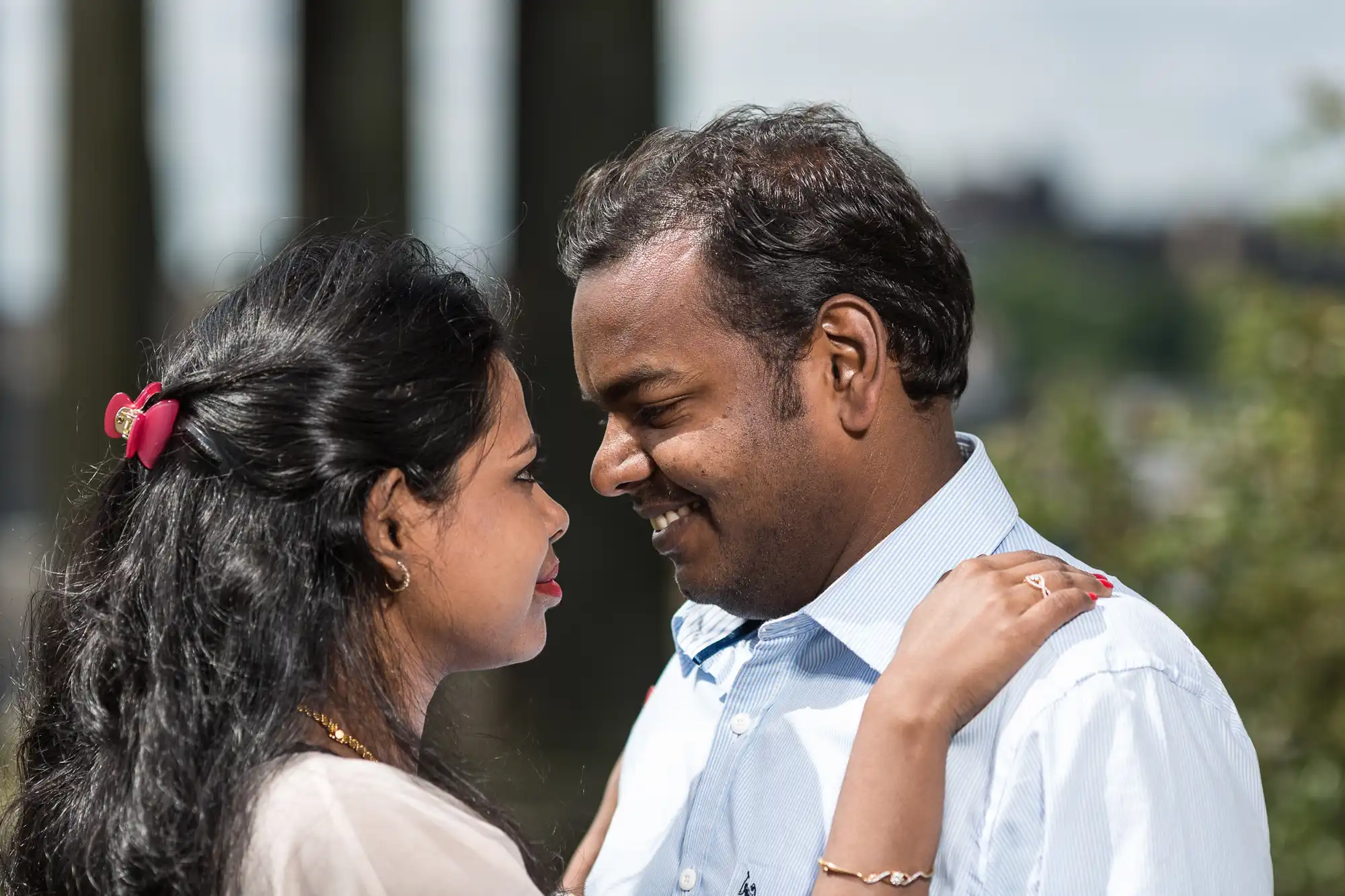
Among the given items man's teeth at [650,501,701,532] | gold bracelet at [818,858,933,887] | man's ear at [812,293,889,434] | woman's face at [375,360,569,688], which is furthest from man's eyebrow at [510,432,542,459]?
gold bracelet at [818,858,933,887]

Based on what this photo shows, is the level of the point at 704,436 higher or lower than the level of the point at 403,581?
higher

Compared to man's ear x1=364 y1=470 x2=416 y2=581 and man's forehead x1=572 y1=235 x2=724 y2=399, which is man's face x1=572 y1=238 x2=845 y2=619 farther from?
man's ear x1=364 y1=470 x2=416 y2=581

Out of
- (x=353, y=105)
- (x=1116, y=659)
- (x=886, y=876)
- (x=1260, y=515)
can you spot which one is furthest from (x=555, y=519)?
(x=353, y=105)

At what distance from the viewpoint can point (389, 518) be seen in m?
1.97

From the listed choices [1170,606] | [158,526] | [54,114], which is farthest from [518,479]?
[54,114]

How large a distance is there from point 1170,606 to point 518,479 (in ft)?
9.85

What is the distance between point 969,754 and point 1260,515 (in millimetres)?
2818

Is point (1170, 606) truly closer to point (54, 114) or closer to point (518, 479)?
point (518, 479)

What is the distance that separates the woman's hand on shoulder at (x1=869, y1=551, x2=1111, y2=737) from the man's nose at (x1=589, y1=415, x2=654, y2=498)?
0.48 metres

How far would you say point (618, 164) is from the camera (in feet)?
7.97

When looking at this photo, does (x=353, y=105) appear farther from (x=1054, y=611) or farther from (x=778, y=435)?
(x=1054, y=611)

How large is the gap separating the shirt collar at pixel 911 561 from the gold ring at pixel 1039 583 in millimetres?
207

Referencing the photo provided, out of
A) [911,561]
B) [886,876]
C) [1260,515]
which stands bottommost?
[1260,515]

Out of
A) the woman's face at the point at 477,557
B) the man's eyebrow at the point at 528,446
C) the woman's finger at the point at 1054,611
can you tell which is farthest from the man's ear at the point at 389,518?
the woman's finger at the point at 1054,611
